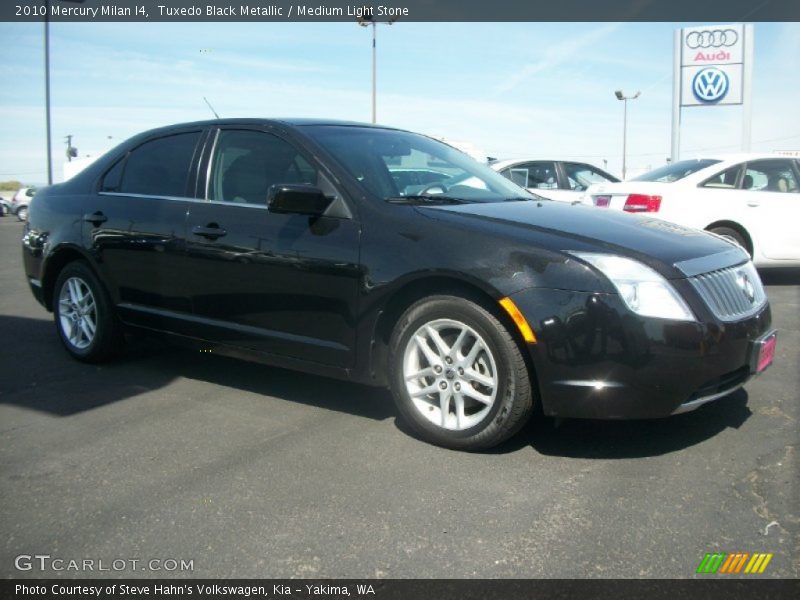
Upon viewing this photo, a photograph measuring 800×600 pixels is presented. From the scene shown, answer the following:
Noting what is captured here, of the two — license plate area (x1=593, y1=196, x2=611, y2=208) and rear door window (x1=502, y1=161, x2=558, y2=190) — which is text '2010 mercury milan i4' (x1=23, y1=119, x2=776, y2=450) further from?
rear door window (x1=502, y1=161, x2=558, y2=190)

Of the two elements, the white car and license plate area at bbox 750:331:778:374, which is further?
the white car

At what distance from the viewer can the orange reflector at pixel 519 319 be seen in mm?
3213

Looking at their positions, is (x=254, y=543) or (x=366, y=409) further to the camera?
(x=366, y=409)

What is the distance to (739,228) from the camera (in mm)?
8625

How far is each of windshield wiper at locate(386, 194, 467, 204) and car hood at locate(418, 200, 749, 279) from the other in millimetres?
116

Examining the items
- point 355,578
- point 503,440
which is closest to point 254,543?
point 355,578

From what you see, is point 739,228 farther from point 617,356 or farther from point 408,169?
point 617,356

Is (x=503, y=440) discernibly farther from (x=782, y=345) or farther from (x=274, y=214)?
(x=782, y=345)

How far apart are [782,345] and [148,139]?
15.9 ft

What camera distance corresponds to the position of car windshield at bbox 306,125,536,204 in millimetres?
3992

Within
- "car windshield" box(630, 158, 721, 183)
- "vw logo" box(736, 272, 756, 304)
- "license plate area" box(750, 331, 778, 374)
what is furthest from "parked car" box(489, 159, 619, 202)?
"license plate area" box(750, 331, 778, 374)

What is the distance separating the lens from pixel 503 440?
3396mm
